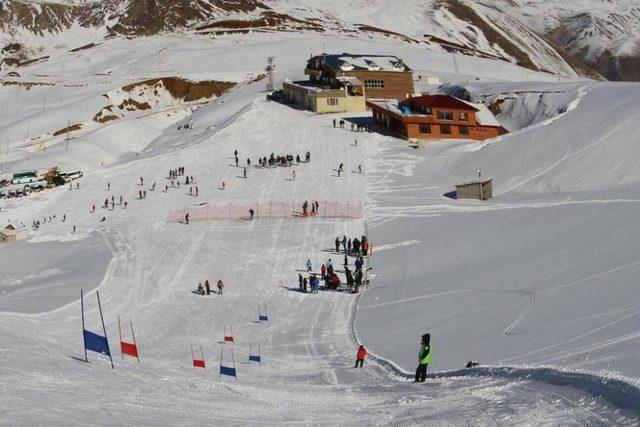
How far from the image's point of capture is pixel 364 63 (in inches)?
3105

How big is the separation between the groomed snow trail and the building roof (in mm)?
17490

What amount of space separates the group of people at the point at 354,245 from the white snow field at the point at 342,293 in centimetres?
76

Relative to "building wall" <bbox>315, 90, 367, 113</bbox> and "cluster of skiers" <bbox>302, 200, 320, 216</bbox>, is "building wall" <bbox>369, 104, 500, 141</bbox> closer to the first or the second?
"building wall" <bbox>315, 90, 367, 113</bbox>

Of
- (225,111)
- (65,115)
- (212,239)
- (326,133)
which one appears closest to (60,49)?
(65,115)

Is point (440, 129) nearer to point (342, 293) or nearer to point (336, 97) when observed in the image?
point (336, 97)

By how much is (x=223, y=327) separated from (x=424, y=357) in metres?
10.8

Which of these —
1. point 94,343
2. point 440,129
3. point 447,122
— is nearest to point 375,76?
point 440,129

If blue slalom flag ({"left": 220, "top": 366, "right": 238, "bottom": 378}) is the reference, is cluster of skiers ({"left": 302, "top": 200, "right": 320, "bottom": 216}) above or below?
above

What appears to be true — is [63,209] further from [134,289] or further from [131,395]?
[131,395]

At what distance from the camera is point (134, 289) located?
32156mm

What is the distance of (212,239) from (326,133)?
80.2 ft

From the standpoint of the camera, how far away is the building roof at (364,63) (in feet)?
254

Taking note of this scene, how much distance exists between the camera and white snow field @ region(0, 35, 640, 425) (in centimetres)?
1557

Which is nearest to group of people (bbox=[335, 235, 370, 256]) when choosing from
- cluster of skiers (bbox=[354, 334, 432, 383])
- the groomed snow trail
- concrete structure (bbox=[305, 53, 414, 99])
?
the groomed snow trail
